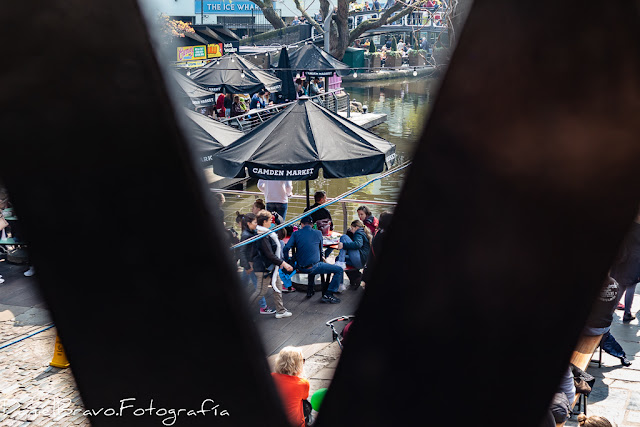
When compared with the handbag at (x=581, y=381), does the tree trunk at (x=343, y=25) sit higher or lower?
higher

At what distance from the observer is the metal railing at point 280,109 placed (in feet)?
54.6

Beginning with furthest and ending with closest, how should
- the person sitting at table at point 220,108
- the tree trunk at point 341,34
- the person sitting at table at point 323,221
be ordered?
the tree trunk at point 341,34, the person sitting at table at point 220,108, the person sitting at table at point 323,221

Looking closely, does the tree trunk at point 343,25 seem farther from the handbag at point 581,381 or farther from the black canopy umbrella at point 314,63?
the handbag at point 581,381

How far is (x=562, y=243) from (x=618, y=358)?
595 centimetres

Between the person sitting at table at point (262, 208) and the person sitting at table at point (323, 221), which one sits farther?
the person sitting at table at point (323, 221)

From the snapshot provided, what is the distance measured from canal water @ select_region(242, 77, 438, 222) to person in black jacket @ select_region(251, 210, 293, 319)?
4.72 ft

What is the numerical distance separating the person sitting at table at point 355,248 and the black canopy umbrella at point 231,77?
10.8 metres

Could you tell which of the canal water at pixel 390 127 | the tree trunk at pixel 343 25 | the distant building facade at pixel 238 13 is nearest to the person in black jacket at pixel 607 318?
the canal water at pixel 390 127

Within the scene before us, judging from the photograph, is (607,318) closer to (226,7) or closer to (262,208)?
(262,208)

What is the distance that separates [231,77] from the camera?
17781mm

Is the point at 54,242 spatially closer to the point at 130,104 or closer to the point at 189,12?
the point at 130,104

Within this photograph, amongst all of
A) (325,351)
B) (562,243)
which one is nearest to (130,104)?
(562,243)

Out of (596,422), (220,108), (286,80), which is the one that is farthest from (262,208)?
(286,80)

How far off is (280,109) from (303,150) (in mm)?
11185
